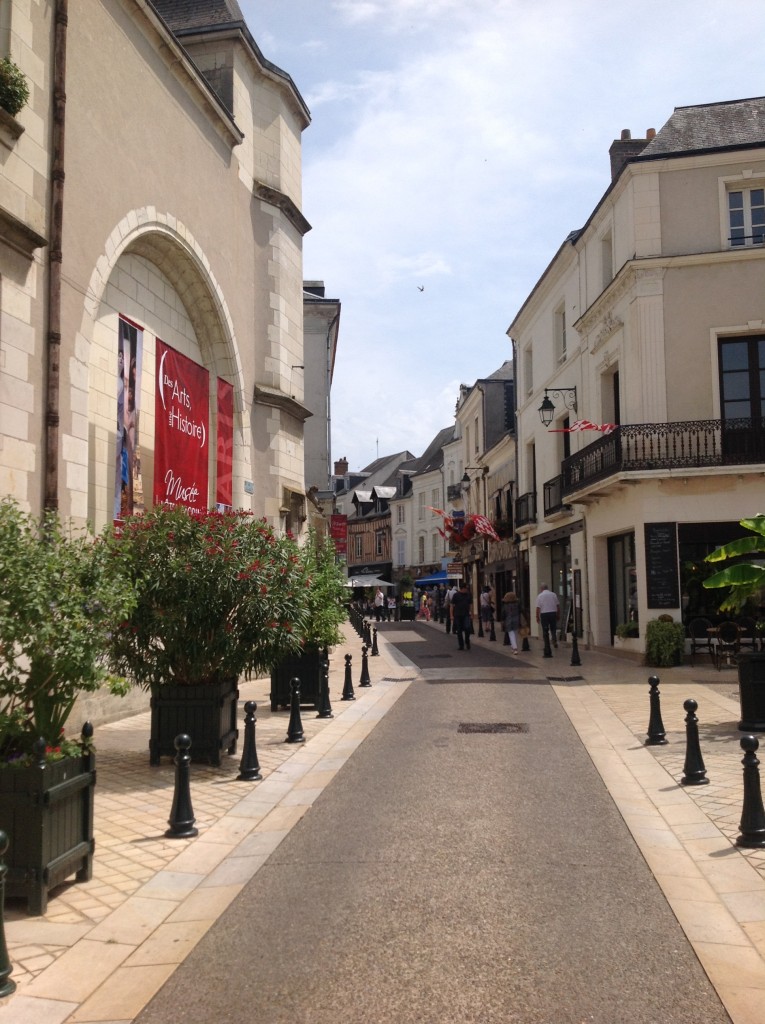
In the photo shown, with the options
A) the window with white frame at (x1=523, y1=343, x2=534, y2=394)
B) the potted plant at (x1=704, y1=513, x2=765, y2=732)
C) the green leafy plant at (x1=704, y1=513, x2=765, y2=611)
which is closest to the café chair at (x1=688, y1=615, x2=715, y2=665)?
the potted plant at (x1=704, y1=513, x2=765, y2=732)

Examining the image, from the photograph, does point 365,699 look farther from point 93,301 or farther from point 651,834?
point 651,834

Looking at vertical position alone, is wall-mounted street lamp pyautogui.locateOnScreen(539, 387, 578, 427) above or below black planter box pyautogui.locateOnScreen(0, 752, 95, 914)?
above

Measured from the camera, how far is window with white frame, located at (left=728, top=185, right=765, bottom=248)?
19703 millimetres

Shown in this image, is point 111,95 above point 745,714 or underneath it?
above

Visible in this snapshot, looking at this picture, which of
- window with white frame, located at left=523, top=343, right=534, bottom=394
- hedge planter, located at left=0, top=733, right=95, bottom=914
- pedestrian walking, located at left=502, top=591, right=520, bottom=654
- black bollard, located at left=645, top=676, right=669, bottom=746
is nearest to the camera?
hedge planter, located at left=0, top=733, right=95, bottom=914

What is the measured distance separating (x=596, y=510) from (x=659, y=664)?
528 centimetres

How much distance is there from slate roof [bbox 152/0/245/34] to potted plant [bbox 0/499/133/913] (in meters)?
14.6

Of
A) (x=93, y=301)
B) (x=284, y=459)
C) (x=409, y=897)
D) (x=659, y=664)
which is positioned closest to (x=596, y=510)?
(x=659, y=664)

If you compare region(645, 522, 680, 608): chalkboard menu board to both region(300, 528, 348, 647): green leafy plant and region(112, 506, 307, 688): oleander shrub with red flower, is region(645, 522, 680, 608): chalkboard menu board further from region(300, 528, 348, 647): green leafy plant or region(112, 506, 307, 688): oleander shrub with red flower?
region(112, 506, 307, 688): oleander shrub with red flower

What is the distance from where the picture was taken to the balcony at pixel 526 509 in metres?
30.1

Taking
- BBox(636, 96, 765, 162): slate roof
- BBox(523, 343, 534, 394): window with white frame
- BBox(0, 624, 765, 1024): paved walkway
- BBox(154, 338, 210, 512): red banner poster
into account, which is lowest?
BBox(0, 624, 765, 1024): paved walkway

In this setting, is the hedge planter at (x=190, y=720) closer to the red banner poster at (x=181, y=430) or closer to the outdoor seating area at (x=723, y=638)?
the red banner poster at (x=181, y=430)

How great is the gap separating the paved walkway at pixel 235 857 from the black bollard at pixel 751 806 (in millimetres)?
112

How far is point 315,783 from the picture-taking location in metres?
7.99
